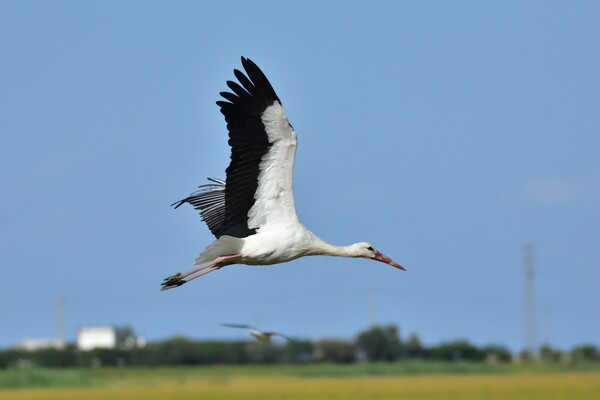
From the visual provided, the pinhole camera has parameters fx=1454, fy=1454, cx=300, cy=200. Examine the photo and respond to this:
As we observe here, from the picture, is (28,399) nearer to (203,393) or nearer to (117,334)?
(203,393)

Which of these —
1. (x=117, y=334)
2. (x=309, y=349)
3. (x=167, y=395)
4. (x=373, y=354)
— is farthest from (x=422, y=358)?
(x=167, y=395)

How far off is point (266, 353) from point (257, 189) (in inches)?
2267

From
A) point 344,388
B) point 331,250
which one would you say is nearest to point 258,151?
point 331,250

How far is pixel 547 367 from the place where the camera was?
74.7 meters

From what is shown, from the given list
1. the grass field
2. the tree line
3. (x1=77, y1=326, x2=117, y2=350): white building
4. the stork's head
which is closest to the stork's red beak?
the stork's head

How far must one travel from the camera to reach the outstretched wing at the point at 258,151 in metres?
15.4

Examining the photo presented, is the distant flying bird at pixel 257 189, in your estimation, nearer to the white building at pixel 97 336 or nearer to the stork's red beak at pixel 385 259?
the stork's red beak at pixel 385 259

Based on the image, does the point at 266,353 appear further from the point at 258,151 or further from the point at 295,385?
the point at 258,151

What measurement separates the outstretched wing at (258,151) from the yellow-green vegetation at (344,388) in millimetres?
30515

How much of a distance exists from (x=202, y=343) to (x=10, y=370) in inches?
444

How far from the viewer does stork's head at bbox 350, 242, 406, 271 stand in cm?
1708

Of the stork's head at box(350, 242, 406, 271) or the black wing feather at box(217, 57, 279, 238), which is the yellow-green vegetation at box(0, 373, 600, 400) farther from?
the black wing feather at box(217, 57, 279, 238)

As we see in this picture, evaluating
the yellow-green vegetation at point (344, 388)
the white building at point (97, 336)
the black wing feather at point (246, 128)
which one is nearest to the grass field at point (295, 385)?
the yellow-green vegetation at point (344, 388)

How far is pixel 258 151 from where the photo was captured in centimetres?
1558
